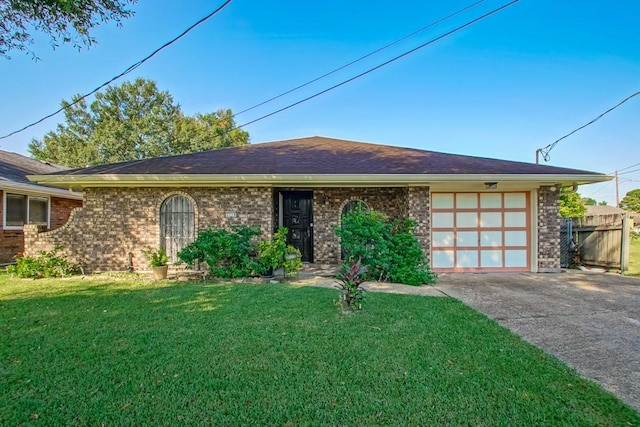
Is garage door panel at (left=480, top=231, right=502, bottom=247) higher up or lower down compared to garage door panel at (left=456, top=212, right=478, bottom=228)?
lower down

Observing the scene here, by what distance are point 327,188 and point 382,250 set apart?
9.70ft

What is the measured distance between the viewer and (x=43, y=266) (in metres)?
7.29

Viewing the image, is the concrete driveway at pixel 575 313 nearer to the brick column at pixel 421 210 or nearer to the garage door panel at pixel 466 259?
the garage door panel at pixel 466 259

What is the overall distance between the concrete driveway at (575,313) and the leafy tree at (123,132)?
24452mm

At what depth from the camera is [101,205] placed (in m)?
7.95

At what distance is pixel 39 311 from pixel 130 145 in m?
26.7

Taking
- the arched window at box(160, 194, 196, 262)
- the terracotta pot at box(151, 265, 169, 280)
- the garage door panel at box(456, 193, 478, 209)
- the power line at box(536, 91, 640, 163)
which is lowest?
the terracotta pot at box(151, 265, 169, 280)

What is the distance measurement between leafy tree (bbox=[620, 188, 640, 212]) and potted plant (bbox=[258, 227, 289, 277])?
46.2 meters

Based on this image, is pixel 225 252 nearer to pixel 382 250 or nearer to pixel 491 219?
pixel 382 250

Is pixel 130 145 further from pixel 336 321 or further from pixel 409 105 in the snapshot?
pixel 336 321

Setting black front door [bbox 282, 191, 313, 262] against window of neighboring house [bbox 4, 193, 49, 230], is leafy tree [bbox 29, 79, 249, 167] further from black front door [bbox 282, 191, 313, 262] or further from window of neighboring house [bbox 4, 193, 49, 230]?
black front door [bbox 282, 191, 313, 262]

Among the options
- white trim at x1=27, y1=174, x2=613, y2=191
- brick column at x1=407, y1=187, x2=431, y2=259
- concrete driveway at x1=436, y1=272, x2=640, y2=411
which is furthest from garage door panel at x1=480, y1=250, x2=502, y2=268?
white trim at x1=27, y1=174, x2=613, y2=191

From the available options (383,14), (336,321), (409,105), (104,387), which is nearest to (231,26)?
(383,14)

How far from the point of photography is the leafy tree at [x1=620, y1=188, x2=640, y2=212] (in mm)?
36819
